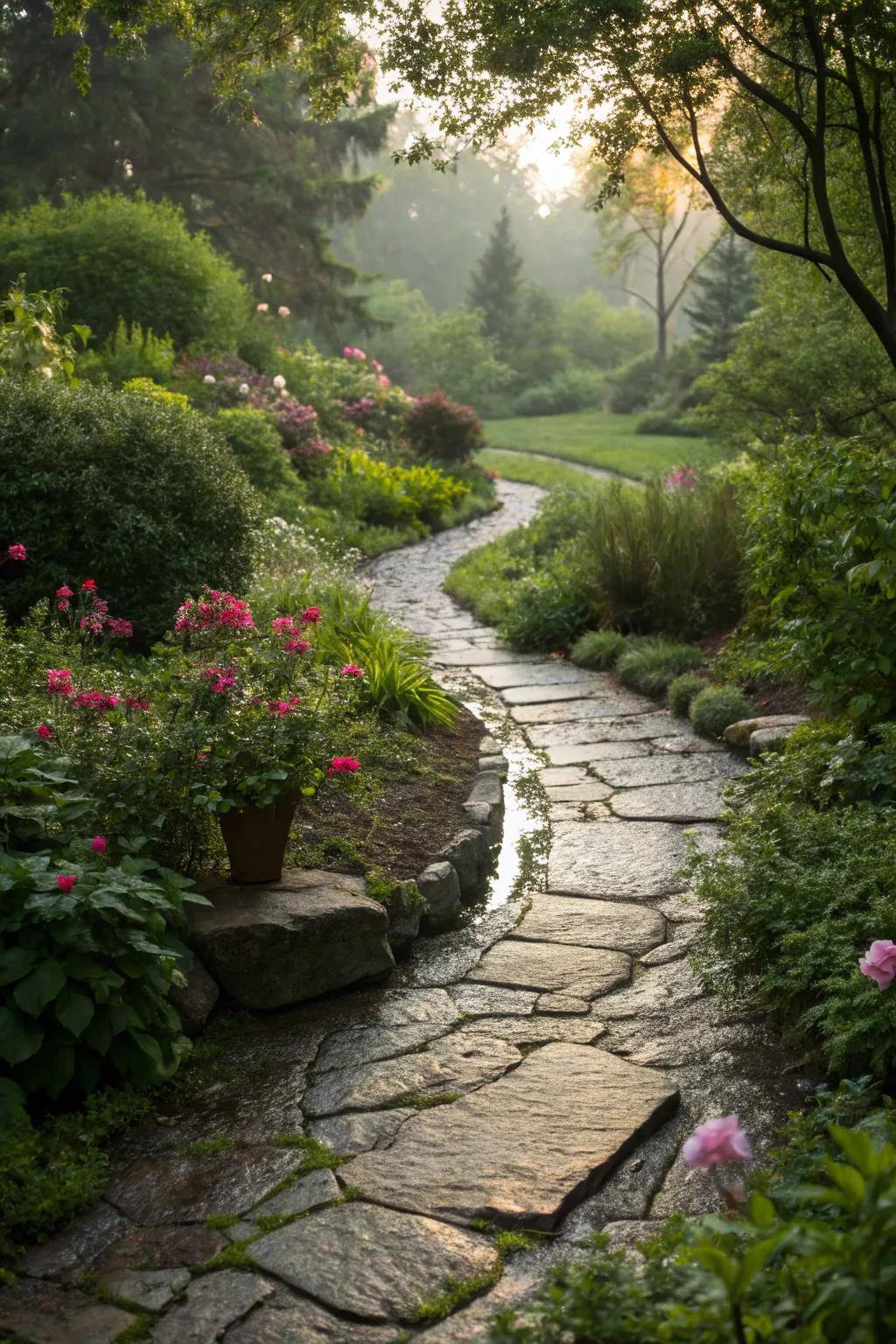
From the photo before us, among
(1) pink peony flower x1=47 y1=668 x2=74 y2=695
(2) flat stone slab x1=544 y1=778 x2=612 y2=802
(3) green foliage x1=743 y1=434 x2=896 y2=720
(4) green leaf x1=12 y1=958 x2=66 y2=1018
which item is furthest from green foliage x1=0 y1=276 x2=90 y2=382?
(4) green leaf x1=12 y1=958 x2=66 y2=1018

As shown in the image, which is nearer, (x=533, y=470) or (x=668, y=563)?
(x=668, y=563)

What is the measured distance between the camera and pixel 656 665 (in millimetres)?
8398

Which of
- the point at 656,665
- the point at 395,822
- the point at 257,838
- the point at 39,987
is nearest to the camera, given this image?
the point at 39,987

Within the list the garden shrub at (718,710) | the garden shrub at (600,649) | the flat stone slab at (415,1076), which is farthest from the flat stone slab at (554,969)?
the garden shrub at (600,649)

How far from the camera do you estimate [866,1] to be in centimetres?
545

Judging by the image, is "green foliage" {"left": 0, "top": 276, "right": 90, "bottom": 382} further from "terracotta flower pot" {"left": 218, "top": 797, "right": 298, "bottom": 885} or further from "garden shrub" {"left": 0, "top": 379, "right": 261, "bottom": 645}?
"terracotta flower pot" {"left": 218, "top": 797, "right": 298, "bottom": 885}

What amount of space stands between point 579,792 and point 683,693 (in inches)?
62.8

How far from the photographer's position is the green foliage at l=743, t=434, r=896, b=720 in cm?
501

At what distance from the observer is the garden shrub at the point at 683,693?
7.67m

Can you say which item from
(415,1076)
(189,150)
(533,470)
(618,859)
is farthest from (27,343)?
(189,150)

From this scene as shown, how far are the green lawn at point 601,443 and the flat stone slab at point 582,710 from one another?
34.4 feet

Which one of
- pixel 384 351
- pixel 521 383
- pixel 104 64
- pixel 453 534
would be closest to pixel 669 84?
pixel 453 534

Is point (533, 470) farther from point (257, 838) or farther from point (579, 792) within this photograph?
point (257, 838)

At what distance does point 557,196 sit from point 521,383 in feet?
127
